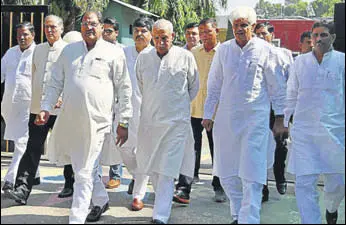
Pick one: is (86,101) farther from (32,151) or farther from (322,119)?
(322,119)

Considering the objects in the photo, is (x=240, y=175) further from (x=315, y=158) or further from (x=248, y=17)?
(x=248, y=17)

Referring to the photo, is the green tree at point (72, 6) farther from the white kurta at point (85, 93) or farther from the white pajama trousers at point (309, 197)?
the white pajama trousers at point (309, 197)

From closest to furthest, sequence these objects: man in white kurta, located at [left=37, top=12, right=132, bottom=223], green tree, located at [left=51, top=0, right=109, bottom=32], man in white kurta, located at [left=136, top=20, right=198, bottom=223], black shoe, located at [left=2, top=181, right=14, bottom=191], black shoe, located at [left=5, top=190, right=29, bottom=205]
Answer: man in white kurta, located at [left=37, top=12, right=132, bottom=223] → man in white kurta, located at [left=136, top=20, right=198, bottom=223] → black shoe, located at [left=5, top=190, right=29, bottom=205] → black shoe, located at [left=2, top=181, right=14, bottom=191] → green tree, located at [left=51, top=0, right=109, bottom=32]

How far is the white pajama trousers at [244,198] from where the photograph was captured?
14.9 feet

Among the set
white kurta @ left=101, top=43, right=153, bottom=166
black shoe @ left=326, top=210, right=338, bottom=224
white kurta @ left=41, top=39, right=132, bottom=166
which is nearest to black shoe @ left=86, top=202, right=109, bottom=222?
white kurta @ left=41, top=39, right=132, bottom=166

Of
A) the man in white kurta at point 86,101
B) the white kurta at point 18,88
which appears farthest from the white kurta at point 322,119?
the white kurta at point 18,88

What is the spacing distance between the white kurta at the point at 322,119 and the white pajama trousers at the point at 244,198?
0.36m

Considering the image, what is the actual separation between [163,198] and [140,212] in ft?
1.77

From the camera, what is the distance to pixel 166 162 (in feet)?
16.7

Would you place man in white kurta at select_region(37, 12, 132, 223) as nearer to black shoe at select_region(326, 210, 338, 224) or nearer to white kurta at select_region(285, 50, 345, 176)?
white kurta at select_region(285, 50, 345, 176)

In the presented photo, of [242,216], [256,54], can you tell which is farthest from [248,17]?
[242,216]

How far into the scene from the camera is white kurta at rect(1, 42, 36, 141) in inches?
233

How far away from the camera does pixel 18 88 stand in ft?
19.5

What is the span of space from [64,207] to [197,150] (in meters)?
1.83
